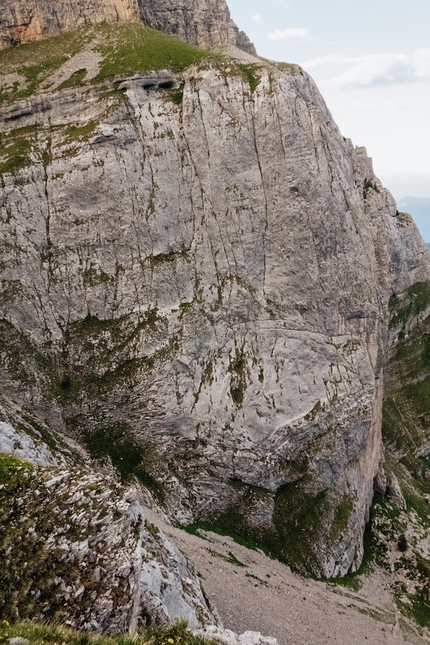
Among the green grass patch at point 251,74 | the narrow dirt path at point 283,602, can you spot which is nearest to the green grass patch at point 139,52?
the green grass patch at point 251,74

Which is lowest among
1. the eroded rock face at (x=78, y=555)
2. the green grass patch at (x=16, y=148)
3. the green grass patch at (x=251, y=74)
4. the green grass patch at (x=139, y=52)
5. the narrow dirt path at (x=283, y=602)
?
the narrow dirt path at (x=283, y=602)

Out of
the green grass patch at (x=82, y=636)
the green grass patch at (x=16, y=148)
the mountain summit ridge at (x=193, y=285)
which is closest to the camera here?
the green grass patch at (x=82, y=636)

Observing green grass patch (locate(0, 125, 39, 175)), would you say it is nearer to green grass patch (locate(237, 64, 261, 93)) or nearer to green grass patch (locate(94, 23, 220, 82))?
green grass patch (locate(94, 23, 220, 82))

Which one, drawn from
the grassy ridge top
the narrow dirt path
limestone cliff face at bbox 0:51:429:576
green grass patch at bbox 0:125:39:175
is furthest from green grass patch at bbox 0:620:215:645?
the grassy ridge top

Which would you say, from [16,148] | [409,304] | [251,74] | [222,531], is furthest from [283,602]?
[409,304]

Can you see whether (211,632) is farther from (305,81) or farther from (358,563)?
(305,81)

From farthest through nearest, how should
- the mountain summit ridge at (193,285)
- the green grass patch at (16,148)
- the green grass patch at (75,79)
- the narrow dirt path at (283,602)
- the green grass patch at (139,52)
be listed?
the green grass patch at (139,52)
the green grass patch at (75,79)
the green grass patch at (16,148)
the mountain summit ridge at (193,285)
the narrow dirt path at (283,602)

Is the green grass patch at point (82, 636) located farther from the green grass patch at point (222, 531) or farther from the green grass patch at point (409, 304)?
the green grass patch at point (409, 304)
